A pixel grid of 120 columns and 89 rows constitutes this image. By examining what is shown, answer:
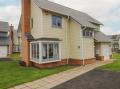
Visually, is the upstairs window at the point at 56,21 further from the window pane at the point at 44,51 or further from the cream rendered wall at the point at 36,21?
the window pane at the point at 44,51

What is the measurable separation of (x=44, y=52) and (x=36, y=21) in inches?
174

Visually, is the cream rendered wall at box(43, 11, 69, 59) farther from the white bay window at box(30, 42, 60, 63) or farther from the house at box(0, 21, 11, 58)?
the house at box(0, 21, 11, 58)

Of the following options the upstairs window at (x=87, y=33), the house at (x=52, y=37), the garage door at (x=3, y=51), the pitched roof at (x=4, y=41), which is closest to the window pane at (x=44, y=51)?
the house at (x=52, y=37)

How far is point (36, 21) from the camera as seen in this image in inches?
794

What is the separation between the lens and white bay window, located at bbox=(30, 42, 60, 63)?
18.3m

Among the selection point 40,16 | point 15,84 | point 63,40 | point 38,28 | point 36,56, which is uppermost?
point 40,16

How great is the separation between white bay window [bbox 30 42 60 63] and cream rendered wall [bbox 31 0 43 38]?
1413 mm

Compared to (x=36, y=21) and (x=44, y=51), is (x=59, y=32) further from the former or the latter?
(x=44, y=51)

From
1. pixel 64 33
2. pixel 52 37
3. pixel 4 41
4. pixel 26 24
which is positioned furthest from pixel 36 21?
pixel 4 41

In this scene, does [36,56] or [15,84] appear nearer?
[15,84]

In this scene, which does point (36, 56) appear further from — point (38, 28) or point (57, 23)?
point (57, 23)

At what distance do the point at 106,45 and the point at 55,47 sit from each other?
12.5 m

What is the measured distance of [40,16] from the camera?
19.1 meters

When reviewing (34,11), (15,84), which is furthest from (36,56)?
(15,84)
